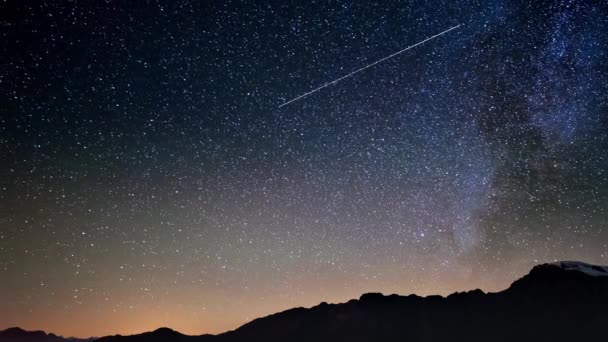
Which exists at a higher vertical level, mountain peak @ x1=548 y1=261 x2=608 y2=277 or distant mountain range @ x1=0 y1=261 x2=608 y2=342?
mountain peak @ x1=548 y1=261 x2=608 y2=277

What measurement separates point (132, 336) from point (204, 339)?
2371 cm

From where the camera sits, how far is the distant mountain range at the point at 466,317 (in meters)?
79.2

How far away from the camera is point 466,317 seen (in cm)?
9919

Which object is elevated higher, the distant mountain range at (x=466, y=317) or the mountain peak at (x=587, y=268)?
the mountain peak at (x=587, y=268)

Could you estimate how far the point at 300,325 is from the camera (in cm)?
11906

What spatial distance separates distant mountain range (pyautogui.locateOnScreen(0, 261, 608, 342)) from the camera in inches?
3120

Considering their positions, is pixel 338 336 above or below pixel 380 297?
below

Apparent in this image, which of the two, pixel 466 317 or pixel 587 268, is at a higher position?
pixel 587 268

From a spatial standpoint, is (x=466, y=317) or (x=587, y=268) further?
(x=466, y=317)

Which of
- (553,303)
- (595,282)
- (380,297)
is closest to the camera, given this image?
(595,282)

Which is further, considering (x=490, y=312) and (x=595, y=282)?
(x=490, y=312)

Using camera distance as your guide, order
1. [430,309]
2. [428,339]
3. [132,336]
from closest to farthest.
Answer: [428,339]
[430,309]
[132,336]

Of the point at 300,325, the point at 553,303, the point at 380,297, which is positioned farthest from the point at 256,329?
the point at 553,303

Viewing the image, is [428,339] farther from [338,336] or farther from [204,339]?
[204,339]
